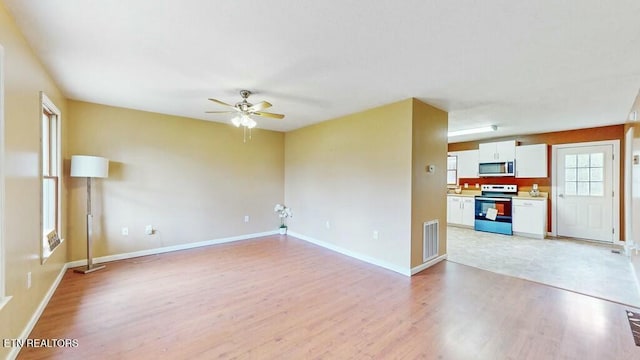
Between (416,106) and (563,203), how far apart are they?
473cm

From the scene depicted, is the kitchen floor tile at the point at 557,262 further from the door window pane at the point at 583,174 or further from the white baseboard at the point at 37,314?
the white baseboard at the point at 37,314

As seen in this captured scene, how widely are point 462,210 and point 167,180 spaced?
6816 mm

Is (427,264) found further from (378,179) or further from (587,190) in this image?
(587,190)

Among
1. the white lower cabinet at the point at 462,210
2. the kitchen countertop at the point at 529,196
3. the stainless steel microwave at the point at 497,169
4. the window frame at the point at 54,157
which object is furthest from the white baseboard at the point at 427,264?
the window frame at the point at 54,157

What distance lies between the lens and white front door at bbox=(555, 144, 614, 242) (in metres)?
5.18

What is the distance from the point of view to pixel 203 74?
282 centimetres

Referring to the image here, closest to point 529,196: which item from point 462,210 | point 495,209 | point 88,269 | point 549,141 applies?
point 495,209

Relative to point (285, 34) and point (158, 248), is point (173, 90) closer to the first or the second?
point (285, 34)

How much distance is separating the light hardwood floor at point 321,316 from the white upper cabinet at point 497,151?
12.8 feet

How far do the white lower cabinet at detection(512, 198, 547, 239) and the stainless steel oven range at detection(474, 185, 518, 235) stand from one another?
13cm

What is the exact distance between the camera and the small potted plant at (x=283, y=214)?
231 inches

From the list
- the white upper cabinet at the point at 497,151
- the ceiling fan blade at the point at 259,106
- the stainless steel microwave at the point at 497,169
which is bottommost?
the stainless steel microwave at the point at 497,169

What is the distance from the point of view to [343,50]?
7.49ft

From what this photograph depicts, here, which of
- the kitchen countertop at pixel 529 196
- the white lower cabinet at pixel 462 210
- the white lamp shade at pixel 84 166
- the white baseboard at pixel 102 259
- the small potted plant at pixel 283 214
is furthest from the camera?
the white lower cabinet at pixel 462 210
